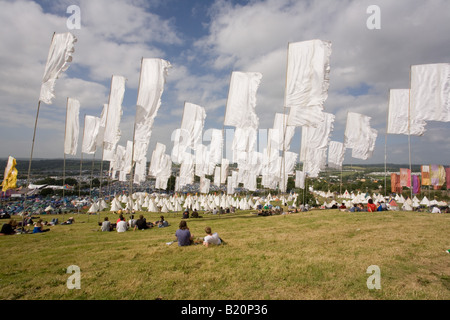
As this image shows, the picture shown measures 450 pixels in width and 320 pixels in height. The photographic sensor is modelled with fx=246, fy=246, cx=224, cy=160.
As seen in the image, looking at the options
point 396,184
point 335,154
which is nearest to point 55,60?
point 335,154

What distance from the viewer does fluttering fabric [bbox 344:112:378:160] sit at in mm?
25547

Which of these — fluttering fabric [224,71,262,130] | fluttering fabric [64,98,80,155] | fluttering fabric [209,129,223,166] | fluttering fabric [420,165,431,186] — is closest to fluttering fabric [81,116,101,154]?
fluttering fabric [64,98,80,155]

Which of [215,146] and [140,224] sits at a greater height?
[215,146]

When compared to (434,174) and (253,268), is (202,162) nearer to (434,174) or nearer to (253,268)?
(253,268)

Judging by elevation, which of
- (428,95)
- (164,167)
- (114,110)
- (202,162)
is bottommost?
(164,167)

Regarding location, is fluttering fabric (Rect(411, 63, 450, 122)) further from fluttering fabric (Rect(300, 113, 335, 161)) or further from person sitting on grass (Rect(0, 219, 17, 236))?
person sitting on grass (Rect(0, 219, 17, 236))

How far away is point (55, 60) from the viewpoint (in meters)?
14.6

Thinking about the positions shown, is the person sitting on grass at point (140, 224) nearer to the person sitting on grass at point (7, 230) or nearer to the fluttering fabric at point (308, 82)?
the person sitting on grass at point (7, 230)

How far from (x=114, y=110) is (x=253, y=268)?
1666 cm

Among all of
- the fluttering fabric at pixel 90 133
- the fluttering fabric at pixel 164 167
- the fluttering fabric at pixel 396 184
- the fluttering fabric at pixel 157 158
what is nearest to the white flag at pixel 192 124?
the fluttering fabric at pixel 90 133

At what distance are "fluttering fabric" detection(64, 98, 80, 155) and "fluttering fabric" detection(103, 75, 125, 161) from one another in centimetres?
478

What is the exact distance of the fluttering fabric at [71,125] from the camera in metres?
21.5

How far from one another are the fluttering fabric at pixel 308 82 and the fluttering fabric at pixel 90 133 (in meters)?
18.3
